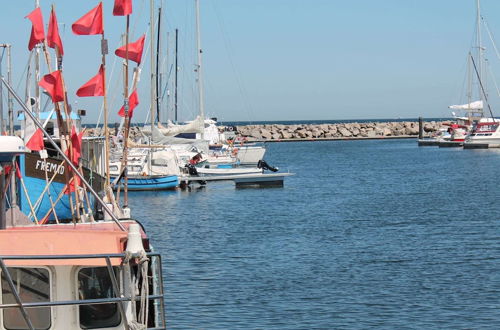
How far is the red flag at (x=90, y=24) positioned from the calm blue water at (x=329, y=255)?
236 inches

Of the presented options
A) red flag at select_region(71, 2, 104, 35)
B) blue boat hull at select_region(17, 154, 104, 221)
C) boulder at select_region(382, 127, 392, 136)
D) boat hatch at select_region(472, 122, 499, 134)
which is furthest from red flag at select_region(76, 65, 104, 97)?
boulder at select_region(382, 127, 392, 136)

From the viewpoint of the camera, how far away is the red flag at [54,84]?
1931cm

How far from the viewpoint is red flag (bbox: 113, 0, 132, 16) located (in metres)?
19.8

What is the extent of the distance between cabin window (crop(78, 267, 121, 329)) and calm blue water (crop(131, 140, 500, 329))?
8.52 meters

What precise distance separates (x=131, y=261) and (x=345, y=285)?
13870 millimetres

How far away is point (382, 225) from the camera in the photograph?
38.9m

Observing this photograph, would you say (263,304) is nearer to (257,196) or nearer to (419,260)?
(419,260)

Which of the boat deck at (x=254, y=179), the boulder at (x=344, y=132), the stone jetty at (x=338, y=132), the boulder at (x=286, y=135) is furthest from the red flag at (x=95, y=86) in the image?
the boulder at (x=344, y=132)

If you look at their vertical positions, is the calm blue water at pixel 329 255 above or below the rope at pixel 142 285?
below

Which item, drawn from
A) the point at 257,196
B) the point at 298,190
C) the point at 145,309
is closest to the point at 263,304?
the point at 145,309

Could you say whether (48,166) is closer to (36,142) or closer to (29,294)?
(36,142)

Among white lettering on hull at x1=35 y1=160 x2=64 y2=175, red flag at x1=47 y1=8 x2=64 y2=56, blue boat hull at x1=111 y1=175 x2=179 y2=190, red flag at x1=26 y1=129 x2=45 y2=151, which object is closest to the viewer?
red flag at x1=47 y1=8 x2=64 y2=56

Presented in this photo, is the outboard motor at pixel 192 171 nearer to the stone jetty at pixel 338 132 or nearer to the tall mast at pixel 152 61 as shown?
the tall mast at pixel 152 61

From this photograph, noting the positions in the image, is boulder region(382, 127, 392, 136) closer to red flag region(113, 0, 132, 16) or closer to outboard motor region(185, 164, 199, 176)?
outboard motor region(185, 164, 199, 176)
